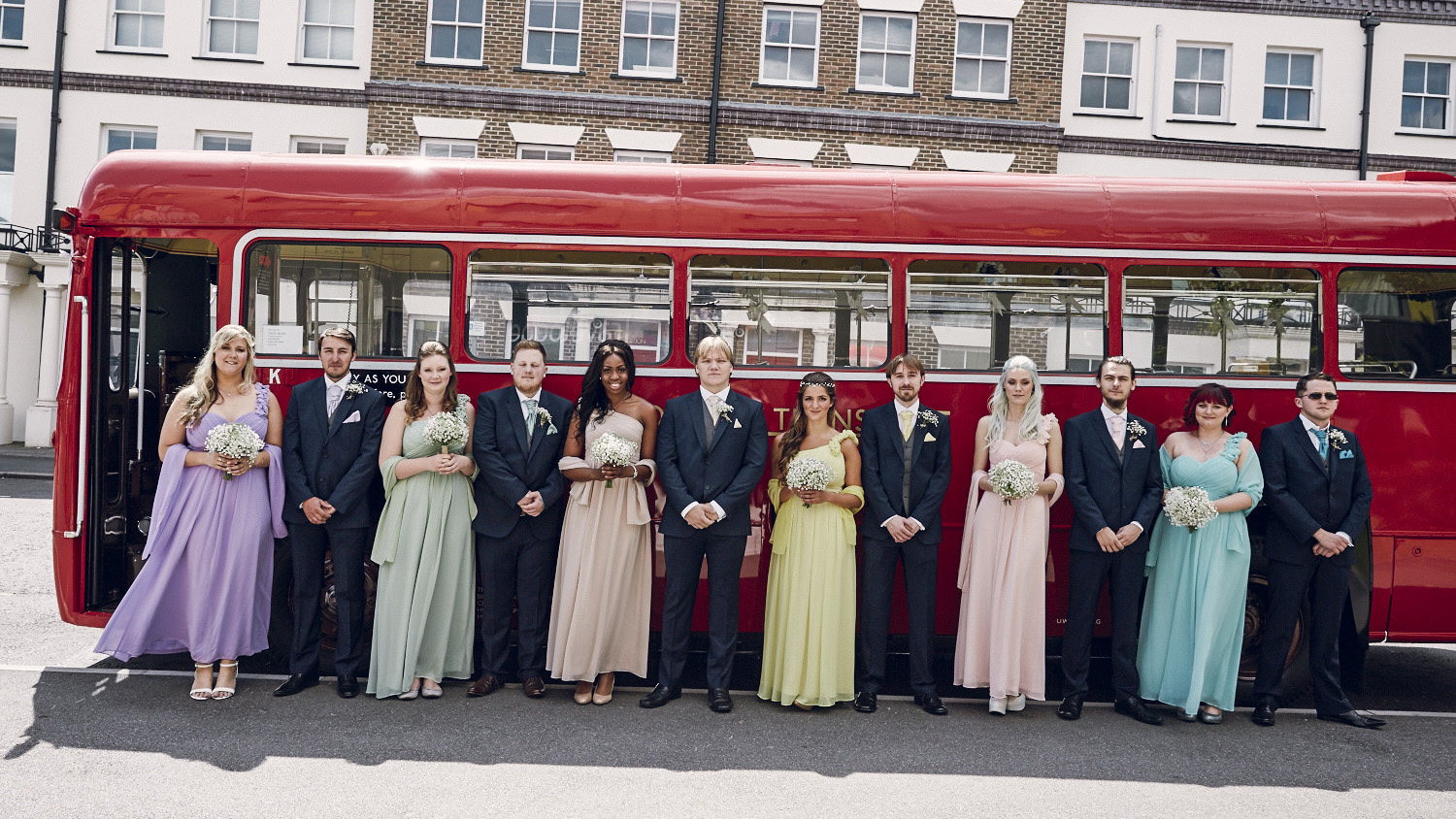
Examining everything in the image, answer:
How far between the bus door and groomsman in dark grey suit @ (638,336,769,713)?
10.4 feet

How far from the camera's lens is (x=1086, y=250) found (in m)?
5.89

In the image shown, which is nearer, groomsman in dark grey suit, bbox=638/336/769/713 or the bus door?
groomsman in dark grey suit, bbox=638/336/769/713

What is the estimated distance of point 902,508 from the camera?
18.4ft

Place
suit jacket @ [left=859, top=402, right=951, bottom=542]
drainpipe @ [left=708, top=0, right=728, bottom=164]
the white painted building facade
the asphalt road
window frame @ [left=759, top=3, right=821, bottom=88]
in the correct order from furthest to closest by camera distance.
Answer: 1. the white painted building facade
2. window frame @ [left=759, top=3, right=821, bottom=88]
3. drainpipe @ [left=708, top=0, right=728, bottom=164]
4. suit jacket @ [left=859, top=402, right=951, bottom=542]
5. the asphalt road

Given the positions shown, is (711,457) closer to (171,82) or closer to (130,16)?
(171,82)

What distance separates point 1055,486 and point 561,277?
3183 mm

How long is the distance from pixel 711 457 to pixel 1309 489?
3.46 metres

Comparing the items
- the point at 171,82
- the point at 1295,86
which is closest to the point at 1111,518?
the point at 1295,86

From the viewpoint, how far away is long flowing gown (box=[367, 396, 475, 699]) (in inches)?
216

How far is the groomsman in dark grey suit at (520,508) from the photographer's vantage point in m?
5.51

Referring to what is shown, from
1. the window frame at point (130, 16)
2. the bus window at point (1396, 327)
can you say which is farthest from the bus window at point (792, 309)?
the window frame at point (130, 16)

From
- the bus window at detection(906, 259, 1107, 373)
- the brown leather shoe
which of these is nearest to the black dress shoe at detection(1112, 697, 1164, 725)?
the bus window at detection(906, 259, 1107, 373)

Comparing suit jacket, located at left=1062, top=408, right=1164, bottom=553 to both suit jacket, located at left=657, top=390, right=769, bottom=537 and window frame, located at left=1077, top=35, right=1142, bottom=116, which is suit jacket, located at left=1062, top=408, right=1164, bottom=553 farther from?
window frame, located at left=1077, top=35, right=1142, bottom=116

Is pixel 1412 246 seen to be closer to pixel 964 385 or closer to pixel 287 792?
pixel 964 385
